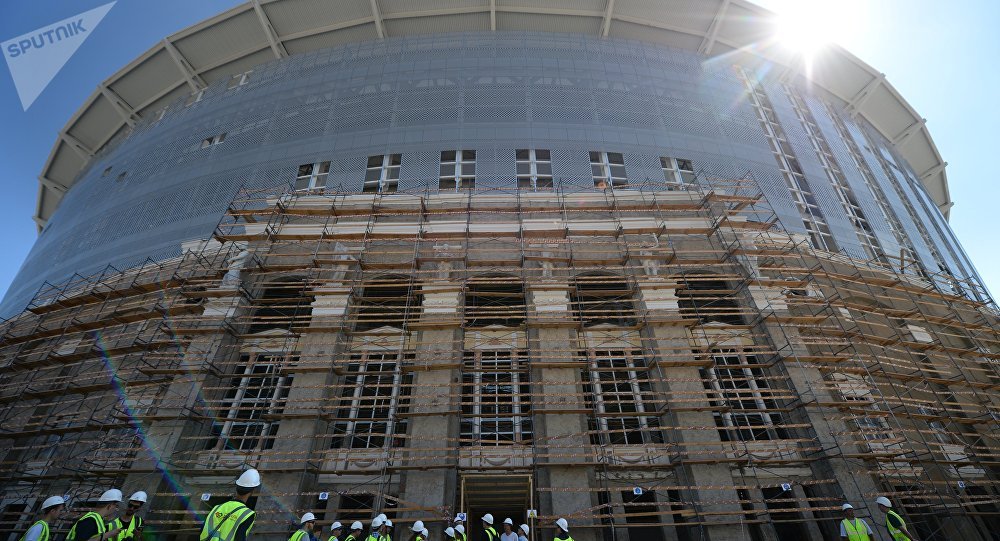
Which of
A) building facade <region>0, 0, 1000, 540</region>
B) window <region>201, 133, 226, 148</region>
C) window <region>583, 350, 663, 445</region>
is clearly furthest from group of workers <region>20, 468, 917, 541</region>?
window <region>201, 133, 226, 148</region>

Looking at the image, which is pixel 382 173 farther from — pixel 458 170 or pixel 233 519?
pixel 233 519

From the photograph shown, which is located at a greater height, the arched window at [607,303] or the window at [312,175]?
the window at [312,175]

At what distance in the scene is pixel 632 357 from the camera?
662 inches

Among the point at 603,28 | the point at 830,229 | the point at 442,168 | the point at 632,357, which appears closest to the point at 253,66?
the point at 442,168

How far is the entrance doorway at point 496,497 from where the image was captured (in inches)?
596

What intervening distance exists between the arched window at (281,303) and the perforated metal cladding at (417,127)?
19.7 feet

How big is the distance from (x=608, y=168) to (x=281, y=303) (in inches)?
614

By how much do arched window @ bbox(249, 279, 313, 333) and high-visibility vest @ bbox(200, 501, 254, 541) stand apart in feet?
41.3

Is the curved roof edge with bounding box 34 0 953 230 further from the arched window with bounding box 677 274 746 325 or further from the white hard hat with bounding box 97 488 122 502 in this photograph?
the white hard hat with bounding box 97 488 122 502

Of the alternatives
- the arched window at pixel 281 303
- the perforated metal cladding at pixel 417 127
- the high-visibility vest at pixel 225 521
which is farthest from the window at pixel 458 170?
the high-visibility vest at pixel 225 521

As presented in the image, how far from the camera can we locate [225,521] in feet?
20.2

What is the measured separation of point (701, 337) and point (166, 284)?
20.5 metres

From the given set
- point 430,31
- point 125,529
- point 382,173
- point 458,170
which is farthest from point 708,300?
point 430,31

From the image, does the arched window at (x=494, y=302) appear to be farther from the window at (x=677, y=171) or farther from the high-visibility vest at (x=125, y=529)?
the high-visibility vest at (x=125, y=529)
